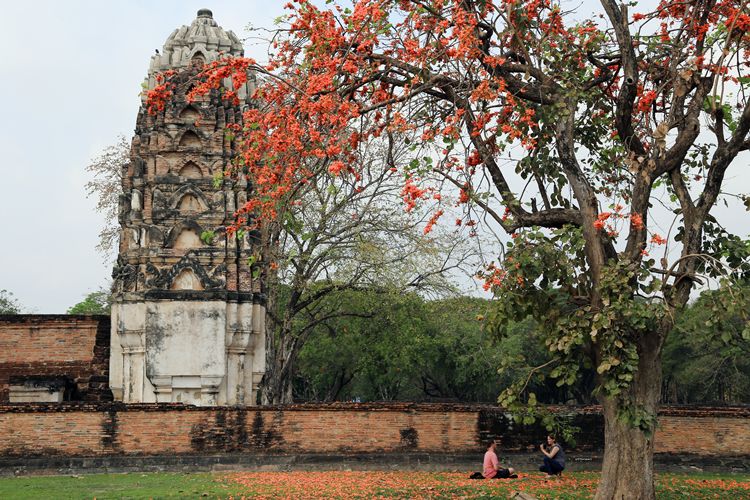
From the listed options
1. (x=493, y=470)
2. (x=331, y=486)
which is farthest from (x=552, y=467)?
(x=331, y=486)

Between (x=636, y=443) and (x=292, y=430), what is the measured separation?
6.20 m

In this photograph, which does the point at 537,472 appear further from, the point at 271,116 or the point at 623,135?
the point at 271,116

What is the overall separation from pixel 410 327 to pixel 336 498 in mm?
14861

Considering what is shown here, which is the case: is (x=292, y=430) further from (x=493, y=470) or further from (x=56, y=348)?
(x=56, y=348)

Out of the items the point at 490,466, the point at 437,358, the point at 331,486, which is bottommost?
the point at 331,486

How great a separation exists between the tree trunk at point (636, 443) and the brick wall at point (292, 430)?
4.76 meters

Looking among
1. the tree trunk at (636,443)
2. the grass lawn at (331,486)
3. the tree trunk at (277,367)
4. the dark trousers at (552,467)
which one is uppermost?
the tree trunk at (277,367)

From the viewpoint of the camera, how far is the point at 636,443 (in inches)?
443

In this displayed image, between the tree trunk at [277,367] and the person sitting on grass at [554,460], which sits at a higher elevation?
the tree trunk at [277,367]

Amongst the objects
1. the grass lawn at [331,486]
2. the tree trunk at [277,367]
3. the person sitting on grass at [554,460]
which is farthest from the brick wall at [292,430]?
the tree trunk at [277,367]

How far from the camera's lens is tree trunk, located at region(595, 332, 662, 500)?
11.1m

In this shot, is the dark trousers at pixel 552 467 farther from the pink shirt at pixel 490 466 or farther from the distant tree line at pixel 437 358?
the distant tree line at pixel 437 358

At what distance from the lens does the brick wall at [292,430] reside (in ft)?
48.9

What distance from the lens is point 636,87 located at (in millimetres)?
11469
